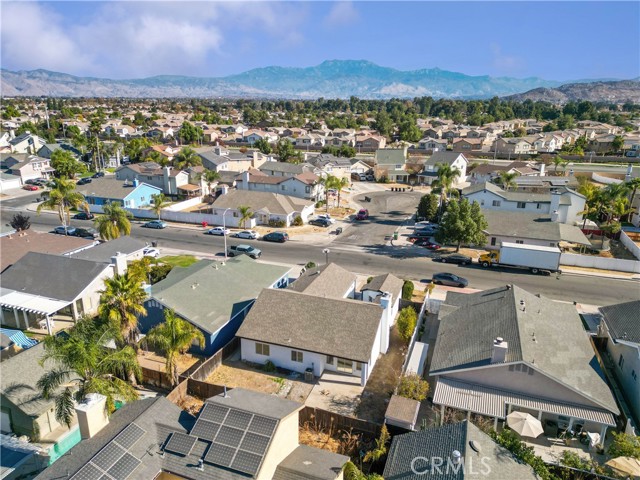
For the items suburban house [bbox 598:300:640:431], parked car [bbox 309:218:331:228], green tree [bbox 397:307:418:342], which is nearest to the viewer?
suburban house [bbox 598:300:640:431]

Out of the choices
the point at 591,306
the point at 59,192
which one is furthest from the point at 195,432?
the point at 59,192

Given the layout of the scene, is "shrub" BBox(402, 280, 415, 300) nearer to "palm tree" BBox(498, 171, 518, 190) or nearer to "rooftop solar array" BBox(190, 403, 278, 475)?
"rooftop solar array" BBox(190, 403, 278, 475)

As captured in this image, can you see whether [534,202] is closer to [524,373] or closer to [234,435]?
[524,373]

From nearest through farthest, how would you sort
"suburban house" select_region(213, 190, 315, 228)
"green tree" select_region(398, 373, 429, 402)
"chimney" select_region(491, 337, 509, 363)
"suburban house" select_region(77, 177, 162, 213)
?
"chimney" select_region(491, 337, 509, 363) < "green tree" select_region(398, 373, 429, 402) < "suburban house" select_region(213, 190, 315, 228) < "suburban house" select_region(77, 177, 162, 213)

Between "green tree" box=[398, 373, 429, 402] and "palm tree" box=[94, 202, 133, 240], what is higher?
"palm tree" box=[94, 202, 133, 240]

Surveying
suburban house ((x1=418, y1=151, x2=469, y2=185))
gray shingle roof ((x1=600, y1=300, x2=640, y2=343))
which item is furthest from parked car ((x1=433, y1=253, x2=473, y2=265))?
suburban house ((x1=418, y1=151, x2=469, y2=185))

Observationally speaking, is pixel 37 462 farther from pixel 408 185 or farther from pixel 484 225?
pixel 408 185

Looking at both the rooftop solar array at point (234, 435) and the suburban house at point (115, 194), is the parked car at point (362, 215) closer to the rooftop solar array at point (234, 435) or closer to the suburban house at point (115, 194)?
the suburban house at point (115, 194)
